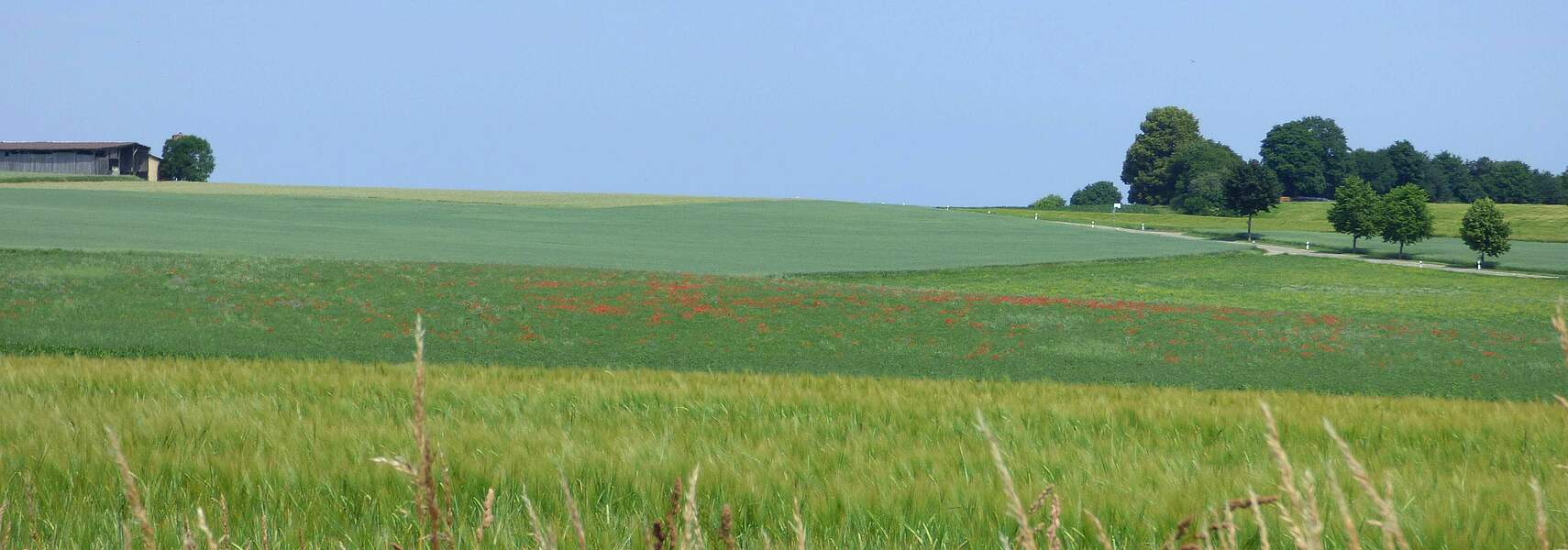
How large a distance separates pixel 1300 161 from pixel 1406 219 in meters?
72.5

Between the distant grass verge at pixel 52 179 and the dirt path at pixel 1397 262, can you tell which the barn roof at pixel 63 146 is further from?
the dirt path at pixel 1397 262

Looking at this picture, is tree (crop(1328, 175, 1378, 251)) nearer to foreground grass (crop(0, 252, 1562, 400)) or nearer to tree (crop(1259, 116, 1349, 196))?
foreground grass (crop(0, 252, 1562, 400))

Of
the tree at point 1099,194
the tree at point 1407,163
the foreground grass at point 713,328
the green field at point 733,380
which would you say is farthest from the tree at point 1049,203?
the foreground grass at point 713,328

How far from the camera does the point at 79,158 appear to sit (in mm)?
107875

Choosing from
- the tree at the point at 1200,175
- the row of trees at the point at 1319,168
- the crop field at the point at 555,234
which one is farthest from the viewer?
the row of trees at the point at 1319,168

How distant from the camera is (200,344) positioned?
22.5 metres

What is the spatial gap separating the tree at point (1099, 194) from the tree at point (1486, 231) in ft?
290

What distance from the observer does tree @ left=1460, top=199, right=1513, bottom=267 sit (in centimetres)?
6688

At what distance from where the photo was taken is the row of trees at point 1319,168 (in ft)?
440

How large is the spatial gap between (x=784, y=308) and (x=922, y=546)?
23.8m

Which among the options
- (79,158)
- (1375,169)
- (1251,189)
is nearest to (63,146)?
(79,158)

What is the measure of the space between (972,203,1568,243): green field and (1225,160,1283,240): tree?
212 centimetres

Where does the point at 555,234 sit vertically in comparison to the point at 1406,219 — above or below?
below

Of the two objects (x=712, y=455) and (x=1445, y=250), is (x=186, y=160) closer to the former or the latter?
(x=1445, y=250)
